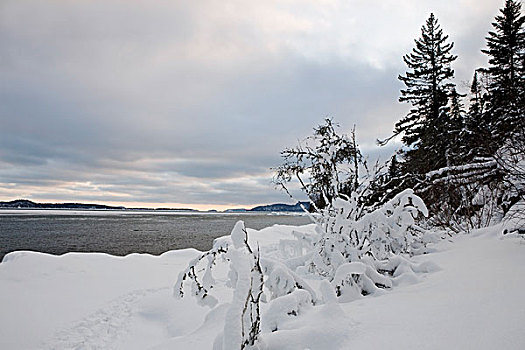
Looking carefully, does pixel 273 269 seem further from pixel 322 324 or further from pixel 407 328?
pixel 407 328

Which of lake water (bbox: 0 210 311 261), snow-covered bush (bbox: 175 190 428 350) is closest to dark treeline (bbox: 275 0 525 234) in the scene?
snow-covered bush (bbox: 175 190 428 350)

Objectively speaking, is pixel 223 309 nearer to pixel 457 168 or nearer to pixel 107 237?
pixel 457 168

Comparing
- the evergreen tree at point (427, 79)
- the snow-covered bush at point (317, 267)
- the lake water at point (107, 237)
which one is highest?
the evergreen tree at point (427, 79)

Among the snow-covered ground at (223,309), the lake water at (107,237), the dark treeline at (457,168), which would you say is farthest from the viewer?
the lake water at (107,237)

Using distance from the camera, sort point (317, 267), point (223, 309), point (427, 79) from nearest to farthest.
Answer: point (223, 309)
point (317, 267)
point (427, 79)

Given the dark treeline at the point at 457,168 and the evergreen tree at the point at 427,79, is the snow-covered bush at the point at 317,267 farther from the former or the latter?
the evergreen tree at the point at 427,79

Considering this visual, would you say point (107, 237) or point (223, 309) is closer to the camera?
point (223, 309)

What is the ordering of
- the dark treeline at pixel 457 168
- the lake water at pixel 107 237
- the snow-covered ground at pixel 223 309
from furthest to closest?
the lake water at pixel 107 237, the dark treeline at pixel 457 168, the snow-covered ground at pixel 223 309

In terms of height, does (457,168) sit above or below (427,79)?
below

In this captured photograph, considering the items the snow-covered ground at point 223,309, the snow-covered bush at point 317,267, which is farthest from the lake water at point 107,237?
the snow-covered bush at point 317,267

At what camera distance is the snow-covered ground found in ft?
7.33

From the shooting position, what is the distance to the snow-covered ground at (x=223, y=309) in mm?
2234

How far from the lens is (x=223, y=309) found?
3.52 meters

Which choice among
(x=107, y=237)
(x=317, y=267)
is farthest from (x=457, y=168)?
(x=107, y=237)
